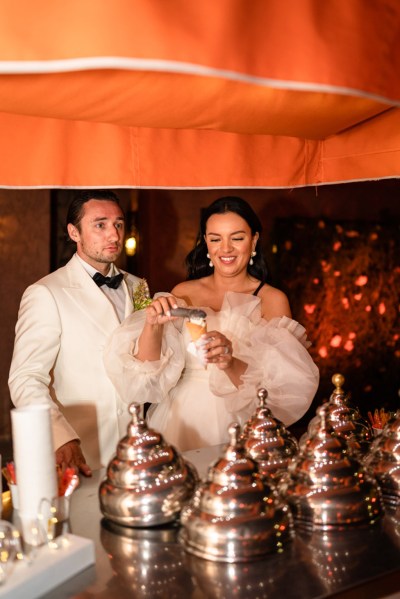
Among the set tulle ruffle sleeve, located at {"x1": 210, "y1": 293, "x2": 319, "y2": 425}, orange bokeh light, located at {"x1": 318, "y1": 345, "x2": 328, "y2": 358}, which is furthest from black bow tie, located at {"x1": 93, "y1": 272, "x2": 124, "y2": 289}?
orange bokeh light, located at {"x1": 318, "y1": 345, "x2": 328, "y2": 358}

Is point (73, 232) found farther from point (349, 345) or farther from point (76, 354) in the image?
point (349, 345)

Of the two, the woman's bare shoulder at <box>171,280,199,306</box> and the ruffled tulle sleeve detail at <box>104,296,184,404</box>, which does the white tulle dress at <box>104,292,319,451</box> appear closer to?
the ruffled tulle sleeve detail at <box>104,296,184,404</box>

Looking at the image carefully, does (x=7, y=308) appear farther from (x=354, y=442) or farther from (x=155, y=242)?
(x=354, y=442)

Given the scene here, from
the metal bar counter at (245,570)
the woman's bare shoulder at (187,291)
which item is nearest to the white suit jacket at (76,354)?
the woman's bare shoulder at (187,291)

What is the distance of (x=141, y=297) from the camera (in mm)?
3570

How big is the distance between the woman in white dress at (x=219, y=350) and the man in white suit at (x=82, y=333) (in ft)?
0.46

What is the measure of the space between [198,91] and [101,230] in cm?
181

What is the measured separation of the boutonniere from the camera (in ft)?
11.6

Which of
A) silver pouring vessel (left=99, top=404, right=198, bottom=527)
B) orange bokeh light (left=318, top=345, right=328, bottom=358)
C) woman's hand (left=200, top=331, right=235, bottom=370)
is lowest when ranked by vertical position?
orange bokeh light (left=318, top=345, right=328, bottom=358)

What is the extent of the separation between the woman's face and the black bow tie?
46cm

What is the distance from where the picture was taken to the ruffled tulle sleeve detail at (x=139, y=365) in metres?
3.10

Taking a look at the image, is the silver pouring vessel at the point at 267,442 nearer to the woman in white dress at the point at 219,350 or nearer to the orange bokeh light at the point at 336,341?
the woman in white dress at the point at 219,350

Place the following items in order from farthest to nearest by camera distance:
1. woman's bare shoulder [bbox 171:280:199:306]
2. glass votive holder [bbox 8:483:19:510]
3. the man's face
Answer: woman's bare shoulder [bbox 171:280:199:306] → the man's face → glass votive holder [bbox 8:483:19:510]

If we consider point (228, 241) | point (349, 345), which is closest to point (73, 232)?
point (228, 241)
